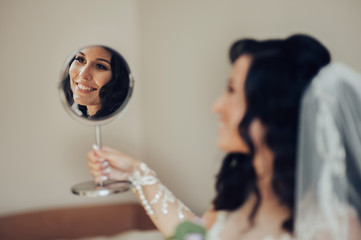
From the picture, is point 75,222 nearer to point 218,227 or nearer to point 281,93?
point 218,227

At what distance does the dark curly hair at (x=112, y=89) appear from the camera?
1321 millimetres

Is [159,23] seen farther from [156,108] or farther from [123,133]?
[123,133]

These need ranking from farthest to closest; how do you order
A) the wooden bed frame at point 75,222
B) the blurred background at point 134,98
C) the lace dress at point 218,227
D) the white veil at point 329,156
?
the wooden bed frame at point 75,222, the blurred background at point 134,98, the lace dress at point 218,227, the white veil at point 329,156

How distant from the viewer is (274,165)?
980 millimetres

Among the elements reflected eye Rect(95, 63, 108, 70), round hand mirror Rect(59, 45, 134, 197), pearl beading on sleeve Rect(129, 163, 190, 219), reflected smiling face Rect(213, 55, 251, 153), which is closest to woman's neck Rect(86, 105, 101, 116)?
round hand mirror Rect(59, 45, 134, 197)

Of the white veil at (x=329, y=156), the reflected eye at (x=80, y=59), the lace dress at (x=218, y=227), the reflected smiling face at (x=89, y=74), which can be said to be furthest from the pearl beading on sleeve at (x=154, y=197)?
the white veil at (x=329, y=156)

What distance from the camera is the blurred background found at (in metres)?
1.70

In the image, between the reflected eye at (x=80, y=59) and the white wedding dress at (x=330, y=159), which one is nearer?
the white wedding dress at (x=330, y=159)

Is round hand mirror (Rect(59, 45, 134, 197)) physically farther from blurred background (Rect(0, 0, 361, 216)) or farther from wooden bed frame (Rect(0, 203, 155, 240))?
wooden bed frame (Rect(0, 203, 155, 240))

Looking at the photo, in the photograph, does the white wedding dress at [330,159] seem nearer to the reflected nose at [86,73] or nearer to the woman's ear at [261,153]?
the woman's ear at [261,153]

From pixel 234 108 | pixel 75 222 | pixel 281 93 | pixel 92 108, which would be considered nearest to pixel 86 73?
pixel 92 108

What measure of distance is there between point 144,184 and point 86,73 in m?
0.43

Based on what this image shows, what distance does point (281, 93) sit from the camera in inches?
37.2

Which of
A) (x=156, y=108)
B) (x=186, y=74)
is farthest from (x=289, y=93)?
(x=156, y=108)
